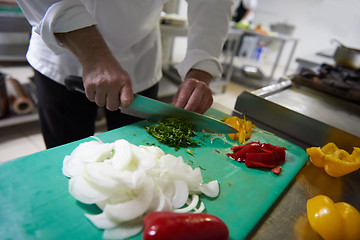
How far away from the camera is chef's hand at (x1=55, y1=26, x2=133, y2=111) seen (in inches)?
32.2

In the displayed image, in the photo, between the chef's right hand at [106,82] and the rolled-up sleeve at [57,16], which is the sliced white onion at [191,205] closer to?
the chef's right hand at [106,82]

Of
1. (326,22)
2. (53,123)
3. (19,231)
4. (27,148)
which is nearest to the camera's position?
(19,231)

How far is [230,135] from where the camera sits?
1.07 meters

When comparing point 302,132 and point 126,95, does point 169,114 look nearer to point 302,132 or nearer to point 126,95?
point 126,95

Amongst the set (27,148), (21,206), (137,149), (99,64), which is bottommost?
(27,148)

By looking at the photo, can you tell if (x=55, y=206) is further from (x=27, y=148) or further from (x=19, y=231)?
(x=27, y=148)

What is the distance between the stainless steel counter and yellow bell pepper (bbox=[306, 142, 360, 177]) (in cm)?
4

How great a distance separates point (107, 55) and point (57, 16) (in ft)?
0.64

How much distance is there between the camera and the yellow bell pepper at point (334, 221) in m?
0.63

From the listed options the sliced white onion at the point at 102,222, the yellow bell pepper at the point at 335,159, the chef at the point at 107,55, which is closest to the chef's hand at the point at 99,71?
the chef at the point at 107,55

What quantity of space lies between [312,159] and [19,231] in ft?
3.26

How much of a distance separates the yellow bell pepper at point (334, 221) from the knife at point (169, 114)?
44 centimetres

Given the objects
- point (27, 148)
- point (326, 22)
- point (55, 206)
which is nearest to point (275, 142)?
point (55, 206)

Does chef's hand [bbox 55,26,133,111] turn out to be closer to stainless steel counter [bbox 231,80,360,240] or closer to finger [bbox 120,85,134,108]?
finger [bbox 120,85,134,108]
